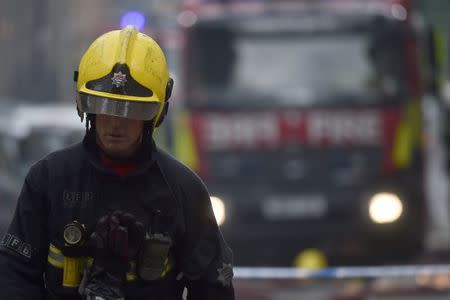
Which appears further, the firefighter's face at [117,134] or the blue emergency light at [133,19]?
the blue emergency light at [133,19]

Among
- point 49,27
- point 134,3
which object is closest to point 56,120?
point 134,3

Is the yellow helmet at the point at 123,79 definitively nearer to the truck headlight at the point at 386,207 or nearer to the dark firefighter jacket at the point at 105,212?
the dark firefighter jacket at the point at 105,212

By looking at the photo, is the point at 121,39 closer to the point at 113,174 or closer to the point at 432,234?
the point at 113,174

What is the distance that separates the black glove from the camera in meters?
3.45

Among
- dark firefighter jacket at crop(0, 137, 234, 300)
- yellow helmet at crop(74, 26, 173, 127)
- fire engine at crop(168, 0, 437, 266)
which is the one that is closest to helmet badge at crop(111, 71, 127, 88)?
yellow helmet at crop(74, 26, 173, 127)

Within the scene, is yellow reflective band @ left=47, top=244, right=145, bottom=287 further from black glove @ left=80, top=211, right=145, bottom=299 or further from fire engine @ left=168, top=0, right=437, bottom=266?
fire engine @ left=168, top=0, right=437, bottom=266

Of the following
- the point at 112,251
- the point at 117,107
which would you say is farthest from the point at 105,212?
the point at 117,107

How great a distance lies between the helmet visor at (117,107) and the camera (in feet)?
11.3

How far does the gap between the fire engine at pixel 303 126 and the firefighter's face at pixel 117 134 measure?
7.92 meters

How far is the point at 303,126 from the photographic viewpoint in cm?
1153

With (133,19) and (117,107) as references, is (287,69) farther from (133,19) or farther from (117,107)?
(117,107)

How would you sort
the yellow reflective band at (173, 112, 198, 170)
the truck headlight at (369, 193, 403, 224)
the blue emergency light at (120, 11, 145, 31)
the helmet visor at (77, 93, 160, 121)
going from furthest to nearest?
the yellow reflective band at (173, 112, 198, 170) → the truck headlight at (369, 193, 403, 224) → the blue emergency light at (120, 11, 145, 31) → the helmet visor at (77, 93, 160, 121)

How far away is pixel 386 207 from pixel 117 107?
8207 millimetres

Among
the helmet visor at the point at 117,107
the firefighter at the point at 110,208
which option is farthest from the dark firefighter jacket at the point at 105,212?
the helmet visor at the point at 117,107
